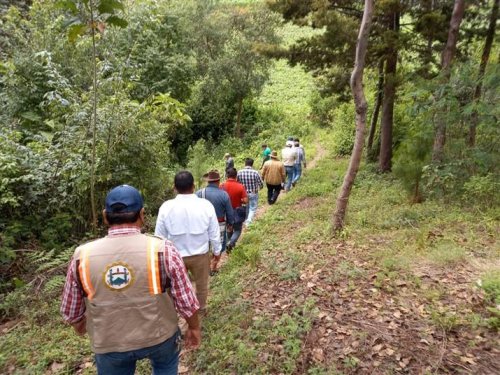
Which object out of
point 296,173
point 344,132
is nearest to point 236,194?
point 296,173

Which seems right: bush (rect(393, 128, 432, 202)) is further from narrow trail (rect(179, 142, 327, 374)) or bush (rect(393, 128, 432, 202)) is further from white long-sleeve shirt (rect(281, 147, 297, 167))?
narrow trail (rect(179, 142, 327, 374))

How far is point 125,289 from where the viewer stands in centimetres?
238

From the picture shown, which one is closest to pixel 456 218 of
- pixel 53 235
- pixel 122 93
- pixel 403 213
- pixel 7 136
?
pixel 403 213

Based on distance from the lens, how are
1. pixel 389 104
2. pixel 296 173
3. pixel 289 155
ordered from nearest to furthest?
pixel 289 155 < pixel 389 104 < pixel 296 173

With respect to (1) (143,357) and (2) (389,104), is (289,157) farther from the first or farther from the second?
(1) (143,357)

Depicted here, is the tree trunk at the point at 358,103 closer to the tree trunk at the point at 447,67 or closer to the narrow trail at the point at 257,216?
the narrow trail at the point at 257,216

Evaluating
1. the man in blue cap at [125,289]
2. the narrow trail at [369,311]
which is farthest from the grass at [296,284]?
the man in blue cap at [125,289]

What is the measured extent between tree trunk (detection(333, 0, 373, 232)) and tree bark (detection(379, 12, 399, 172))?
498 centimetres

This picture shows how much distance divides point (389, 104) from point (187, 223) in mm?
10434

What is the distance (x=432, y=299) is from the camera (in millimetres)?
4598

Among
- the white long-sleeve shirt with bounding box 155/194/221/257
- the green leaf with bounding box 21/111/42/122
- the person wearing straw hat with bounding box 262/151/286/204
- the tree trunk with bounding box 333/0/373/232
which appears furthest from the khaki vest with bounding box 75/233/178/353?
the green leaf with bounding box 21/111/42/122

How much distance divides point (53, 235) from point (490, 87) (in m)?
10.3

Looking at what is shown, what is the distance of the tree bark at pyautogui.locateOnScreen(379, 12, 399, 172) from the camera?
11.1m

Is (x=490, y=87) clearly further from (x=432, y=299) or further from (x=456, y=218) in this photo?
(x=432, y=299)
